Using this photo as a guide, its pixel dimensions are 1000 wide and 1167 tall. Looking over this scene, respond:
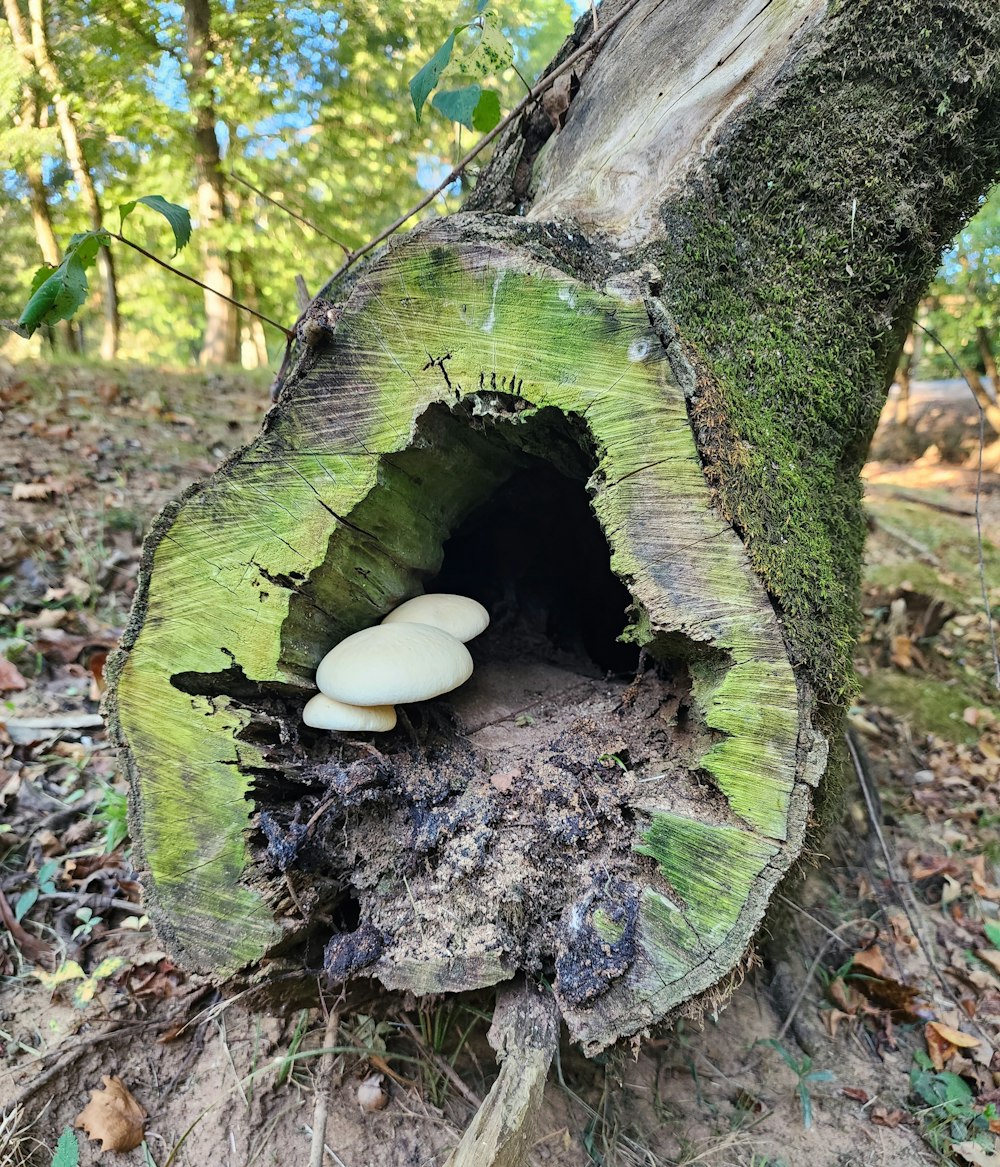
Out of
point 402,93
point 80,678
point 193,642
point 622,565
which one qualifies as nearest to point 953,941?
point 622,565

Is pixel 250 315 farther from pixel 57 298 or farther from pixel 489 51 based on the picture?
pixel 57 298

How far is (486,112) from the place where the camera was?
218 cm

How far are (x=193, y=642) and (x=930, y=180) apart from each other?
2.27 m

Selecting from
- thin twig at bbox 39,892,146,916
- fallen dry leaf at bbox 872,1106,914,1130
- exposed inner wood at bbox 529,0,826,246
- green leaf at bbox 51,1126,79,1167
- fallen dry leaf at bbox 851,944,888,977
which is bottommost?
fallen dry leaf at bbox 872,1106,914,1130

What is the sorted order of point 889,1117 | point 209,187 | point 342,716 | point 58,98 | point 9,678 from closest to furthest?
point 342,716 → point 889,1117 → point 9,678 → point 58,98 → point 209,187

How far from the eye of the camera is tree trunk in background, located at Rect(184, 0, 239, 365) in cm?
630

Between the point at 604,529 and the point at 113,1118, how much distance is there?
172 centimetres

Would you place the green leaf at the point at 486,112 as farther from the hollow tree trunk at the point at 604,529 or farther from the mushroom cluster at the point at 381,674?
the mushroom cluster at the point at 381,674

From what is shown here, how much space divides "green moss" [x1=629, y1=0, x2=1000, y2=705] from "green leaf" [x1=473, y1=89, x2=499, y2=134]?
0.86 meters

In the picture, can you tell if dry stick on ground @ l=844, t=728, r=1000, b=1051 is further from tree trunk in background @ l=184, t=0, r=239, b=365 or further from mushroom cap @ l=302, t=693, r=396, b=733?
tree trunk in background @ l=184, t=0, r=239, b=365

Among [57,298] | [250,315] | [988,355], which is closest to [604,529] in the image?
[57,298]

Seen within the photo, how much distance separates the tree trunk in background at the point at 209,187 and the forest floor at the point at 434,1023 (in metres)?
5.22

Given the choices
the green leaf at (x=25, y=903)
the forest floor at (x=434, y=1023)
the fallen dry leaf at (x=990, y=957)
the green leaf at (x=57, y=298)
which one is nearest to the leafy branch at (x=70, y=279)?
the green leaf at (x=57, y=298)

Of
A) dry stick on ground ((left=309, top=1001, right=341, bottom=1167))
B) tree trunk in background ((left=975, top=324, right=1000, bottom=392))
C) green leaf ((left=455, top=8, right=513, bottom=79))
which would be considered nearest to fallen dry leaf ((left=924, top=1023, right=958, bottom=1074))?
dry stick on ground ((left=309, top=1001, right=341, bottom=1167))
